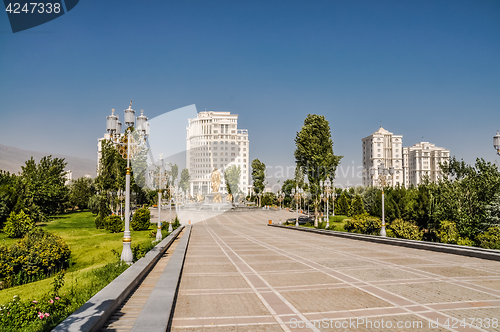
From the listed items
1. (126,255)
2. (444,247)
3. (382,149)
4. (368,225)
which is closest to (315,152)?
(368,225)

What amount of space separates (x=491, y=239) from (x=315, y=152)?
28.0 m

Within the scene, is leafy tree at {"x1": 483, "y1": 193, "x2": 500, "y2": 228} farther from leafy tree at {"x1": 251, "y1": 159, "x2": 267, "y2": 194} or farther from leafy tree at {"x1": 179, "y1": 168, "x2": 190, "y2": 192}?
leafy tree at {"x1": 179, "y1": 168, "x2": 190, "y2": 192}

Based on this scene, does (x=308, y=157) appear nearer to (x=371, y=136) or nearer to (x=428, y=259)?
(x=428, y=259)

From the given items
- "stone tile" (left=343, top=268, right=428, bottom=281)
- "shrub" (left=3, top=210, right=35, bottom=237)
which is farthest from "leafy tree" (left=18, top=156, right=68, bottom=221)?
"stone tile" (left=343, top=268, right=428, bottom=281)

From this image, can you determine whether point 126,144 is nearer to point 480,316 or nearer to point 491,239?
point 480,316

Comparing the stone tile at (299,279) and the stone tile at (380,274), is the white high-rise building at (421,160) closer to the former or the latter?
the stone tile at (380,274)

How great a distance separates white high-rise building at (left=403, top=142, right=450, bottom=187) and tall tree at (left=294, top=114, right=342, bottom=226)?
137m

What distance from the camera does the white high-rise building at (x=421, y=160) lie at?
16988 centimetres

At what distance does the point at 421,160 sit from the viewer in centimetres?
16988

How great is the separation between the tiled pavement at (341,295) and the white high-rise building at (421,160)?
6674 inches

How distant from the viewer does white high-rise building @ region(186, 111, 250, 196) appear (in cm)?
16812

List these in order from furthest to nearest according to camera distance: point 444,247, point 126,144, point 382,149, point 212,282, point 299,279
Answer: point 382,149
point 444,247
point 126,144
point 299,279
point 212,282

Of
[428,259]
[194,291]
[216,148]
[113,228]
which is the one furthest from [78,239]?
[216,148]

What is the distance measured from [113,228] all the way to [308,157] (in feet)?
81.9
